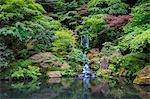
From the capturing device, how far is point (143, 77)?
12.6m

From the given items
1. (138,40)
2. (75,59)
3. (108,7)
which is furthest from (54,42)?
(108,7)

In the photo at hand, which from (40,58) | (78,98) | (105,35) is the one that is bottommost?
(78,98)

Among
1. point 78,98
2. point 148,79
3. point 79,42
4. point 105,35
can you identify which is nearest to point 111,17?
point 105,35

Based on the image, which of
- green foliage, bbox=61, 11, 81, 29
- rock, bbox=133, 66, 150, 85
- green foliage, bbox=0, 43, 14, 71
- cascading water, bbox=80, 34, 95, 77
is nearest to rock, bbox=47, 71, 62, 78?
cascading water, bbox=80, 34, 95, 77

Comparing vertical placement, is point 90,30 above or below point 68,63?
above

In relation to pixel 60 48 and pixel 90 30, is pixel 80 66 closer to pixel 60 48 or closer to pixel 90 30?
pixel 60 48

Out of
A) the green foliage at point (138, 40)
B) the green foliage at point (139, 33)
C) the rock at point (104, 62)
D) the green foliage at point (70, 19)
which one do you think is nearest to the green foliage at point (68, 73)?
the rock at point (104, 62)

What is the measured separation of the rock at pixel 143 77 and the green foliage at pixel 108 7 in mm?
7991

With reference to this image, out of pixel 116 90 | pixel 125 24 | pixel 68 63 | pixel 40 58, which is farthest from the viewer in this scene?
pixel 125 24

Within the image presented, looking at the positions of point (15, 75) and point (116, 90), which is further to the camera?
point (15, 75)

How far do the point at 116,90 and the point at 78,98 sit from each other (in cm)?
207

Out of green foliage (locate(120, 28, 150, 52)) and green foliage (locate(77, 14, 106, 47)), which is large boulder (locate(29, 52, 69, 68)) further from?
green foliage (locate(77, 14, 106, 47))

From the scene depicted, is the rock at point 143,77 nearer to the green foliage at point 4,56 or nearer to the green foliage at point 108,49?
the green foliage at point 108,49

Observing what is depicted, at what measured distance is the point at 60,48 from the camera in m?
16.9
